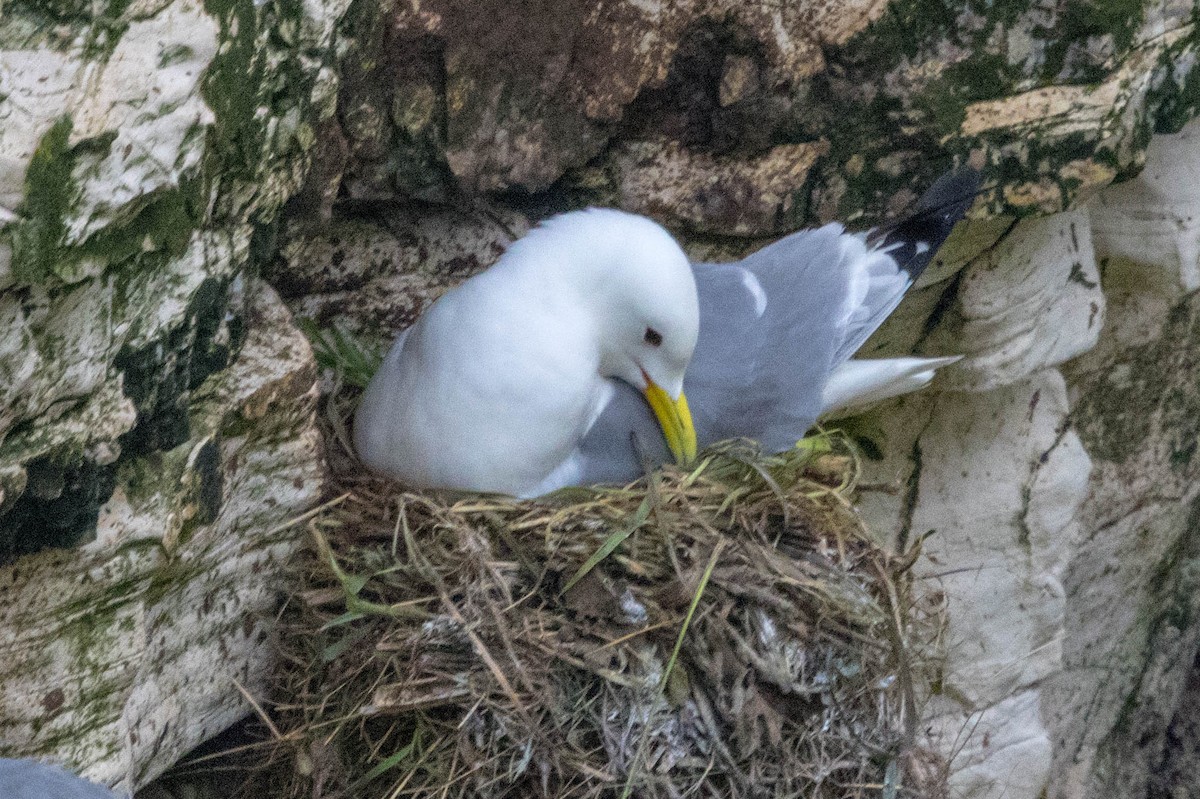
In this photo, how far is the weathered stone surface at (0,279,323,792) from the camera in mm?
1133

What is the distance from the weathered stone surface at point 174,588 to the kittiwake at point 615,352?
192mm

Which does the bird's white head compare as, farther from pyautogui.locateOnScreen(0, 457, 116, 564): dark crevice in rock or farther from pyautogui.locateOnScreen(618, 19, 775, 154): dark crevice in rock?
pyautogui.locateOnScreen(0, 457, 116, 564): dark crevice in rock

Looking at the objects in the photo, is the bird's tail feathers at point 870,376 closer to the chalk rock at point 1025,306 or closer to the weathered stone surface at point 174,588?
the chalk rock at point 1025,306

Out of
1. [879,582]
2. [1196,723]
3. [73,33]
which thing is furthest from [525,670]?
[1196,723]

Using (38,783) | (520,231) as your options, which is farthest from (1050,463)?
(38,783)

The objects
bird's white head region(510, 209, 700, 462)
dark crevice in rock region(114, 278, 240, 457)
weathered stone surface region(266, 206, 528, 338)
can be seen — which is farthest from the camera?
weathered stone surface region(266, 206, 528, 338)

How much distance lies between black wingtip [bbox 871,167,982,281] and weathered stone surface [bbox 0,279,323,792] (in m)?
0.93

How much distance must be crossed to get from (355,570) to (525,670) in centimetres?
25

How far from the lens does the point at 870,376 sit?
1937 millimetres

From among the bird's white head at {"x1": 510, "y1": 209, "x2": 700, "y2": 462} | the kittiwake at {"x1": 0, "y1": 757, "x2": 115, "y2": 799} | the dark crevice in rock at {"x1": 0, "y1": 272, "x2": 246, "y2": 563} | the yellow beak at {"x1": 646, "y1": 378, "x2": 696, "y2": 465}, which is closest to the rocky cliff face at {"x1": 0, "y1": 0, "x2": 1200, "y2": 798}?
the dark crevice in rock at {"x1": 0, "y1": 272, "x2": 246, "y2": 563}

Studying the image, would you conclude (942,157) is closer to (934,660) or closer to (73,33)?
(934,660)

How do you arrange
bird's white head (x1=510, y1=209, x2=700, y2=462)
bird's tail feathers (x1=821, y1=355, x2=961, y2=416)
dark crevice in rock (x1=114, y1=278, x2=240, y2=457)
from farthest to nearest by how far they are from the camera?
bird's tail feathers (x1=821, y1=355, x2=961, y2=416) < bird's white head (x1=510, y1=209, x2=700, y2=462) < dark crevice in rock (x1=114, y1=278, x2=240, y2=457)

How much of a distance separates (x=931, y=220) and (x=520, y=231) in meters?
0.62

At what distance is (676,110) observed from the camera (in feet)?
6.07
